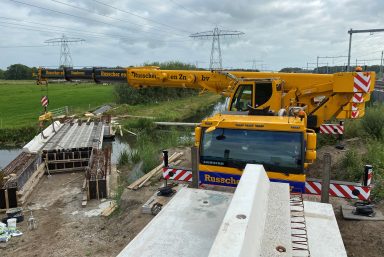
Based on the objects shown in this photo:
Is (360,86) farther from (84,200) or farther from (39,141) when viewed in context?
(39,141)

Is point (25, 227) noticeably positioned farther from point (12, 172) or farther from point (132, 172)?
point (132, 172)

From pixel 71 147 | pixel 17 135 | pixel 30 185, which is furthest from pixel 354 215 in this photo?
pixel 17 135

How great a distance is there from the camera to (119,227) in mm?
7352

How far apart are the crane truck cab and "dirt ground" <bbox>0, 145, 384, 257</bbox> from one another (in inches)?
46.7

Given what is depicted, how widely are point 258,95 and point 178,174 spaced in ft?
12.2

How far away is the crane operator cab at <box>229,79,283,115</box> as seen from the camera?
9.12 m

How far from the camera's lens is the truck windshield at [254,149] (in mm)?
5395

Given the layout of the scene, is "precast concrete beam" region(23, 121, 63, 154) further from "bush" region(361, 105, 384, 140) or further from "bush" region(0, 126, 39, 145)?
"bush" region(361, 105, 384, 140)

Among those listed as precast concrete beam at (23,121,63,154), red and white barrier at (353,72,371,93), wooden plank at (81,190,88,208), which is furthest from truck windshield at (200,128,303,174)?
precast concrete beam at (23,121,63,154)

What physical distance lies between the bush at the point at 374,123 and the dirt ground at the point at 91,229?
5756mm

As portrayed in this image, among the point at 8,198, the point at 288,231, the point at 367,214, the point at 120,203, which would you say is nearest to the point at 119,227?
the point at 120,203

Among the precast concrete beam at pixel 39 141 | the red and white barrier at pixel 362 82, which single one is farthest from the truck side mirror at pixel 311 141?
the precast concrete beam at pixel 39 141

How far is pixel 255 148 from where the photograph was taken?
Answer: 555 centimetres

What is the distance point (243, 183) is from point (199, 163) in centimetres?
352
